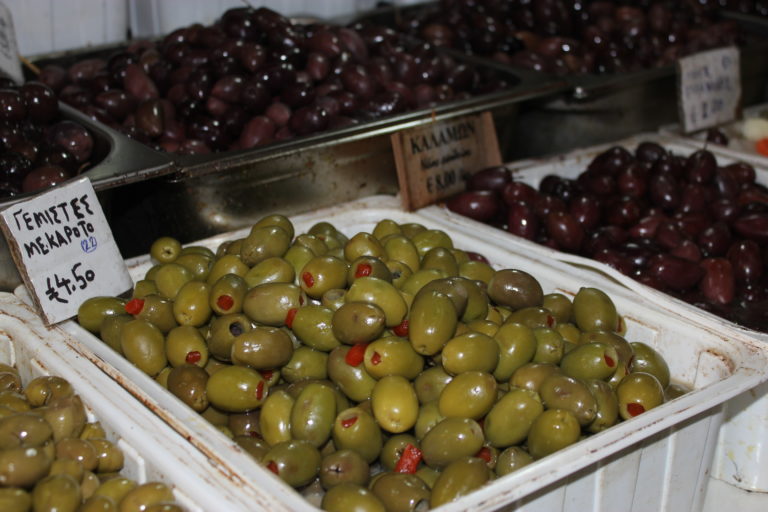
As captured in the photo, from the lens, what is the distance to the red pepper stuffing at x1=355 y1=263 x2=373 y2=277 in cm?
166

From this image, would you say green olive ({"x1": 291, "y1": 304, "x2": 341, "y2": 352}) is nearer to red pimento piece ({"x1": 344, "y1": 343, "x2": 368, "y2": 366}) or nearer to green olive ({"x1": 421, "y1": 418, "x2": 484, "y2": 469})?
red pimento piece ({"x1": 344, "y1": 343, "x2": 368, "y2": 366})

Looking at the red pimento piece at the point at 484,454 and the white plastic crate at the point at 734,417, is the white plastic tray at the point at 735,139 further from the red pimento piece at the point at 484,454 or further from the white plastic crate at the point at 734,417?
the red pimento piece at the point at 484,454

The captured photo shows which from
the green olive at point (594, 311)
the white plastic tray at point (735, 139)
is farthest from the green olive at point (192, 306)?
the white plastic tray at point (735, 139)

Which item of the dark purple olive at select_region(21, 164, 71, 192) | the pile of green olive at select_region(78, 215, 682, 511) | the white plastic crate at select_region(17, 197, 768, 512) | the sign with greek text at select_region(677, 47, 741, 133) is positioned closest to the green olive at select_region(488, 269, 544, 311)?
the pile of green olive at select_region(78, 215, 682, 511)

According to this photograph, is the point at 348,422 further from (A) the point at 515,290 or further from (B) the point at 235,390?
(A) the point at 515,290

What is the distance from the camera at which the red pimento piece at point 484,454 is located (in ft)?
4.60

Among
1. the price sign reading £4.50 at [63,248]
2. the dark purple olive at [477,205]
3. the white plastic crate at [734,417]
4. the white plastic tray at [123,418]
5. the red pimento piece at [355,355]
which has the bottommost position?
the white plastic crate at [734,417]

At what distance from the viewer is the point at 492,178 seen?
2.34m

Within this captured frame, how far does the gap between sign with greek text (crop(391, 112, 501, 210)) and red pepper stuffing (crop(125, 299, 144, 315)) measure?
812 mm

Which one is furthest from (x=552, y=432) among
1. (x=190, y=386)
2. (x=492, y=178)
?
(x=492, y=178)

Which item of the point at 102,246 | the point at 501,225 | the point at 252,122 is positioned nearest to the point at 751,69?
the point at 501,225

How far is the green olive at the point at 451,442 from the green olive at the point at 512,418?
0.14 ft

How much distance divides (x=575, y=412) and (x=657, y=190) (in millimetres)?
1171

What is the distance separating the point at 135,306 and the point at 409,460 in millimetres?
588
